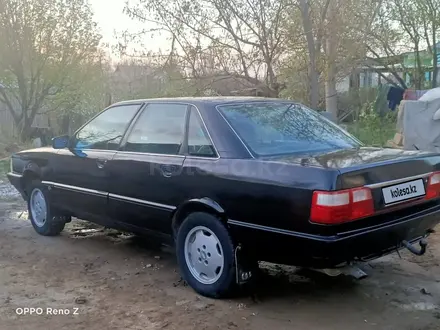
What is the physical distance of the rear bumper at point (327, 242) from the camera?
3514 mm

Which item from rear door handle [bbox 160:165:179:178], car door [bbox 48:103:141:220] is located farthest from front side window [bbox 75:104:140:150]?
rear door handle [bbox 160:165:179:178]

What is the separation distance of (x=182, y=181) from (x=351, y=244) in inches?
56.8

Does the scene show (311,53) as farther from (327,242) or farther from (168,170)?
(327,242)

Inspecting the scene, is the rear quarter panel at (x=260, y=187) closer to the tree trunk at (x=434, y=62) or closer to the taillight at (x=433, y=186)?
the taillight at (x=433, y=186)

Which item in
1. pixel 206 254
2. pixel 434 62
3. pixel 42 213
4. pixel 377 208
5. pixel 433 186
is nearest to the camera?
pixel 377 208

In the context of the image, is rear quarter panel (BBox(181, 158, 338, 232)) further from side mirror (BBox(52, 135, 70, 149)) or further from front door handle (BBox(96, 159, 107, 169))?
side mirror (BBox(52, 135, 70, 149))

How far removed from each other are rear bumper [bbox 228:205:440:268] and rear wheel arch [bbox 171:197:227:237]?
0.13 meters

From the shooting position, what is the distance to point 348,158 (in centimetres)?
392

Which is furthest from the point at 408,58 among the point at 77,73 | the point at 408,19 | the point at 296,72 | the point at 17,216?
the point at 17,216

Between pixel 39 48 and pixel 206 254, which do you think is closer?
pixel 206 254

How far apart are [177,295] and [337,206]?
1.57 m

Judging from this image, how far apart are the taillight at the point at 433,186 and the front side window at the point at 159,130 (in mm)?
1924

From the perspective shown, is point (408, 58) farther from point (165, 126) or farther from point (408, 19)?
point (165, 126)

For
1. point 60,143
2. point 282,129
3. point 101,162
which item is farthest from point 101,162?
point 282,129
